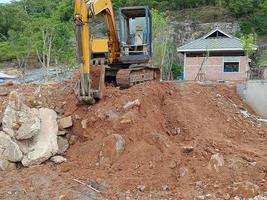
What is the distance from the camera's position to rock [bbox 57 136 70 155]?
8.91m

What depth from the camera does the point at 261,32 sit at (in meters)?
44.1

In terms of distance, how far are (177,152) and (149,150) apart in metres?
0.48

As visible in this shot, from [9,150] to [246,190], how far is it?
3925 millimetres

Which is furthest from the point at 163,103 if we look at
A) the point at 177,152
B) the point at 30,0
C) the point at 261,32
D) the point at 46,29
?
the point at 30,0

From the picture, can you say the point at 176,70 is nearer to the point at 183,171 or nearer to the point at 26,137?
the point at 26,137

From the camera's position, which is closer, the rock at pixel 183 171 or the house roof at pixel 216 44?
the rock at pixel 183 171

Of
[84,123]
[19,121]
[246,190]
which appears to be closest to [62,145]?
[84,123]

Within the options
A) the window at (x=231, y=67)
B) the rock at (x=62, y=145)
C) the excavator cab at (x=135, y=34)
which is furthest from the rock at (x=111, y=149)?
the window at (x=231, y=67)

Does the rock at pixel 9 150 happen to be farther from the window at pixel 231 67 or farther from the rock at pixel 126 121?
the window at pixel 231 67

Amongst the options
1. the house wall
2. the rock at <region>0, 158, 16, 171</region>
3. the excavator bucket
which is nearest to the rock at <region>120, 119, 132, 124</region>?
the excavator bucket

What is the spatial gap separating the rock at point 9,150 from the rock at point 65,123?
114 centimetres

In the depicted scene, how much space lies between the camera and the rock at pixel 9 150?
8.34 metres

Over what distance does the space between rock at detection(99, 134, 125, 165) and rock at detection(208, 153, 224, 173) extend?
1.55 metres

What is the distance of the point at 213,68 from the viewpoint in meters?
31.9
